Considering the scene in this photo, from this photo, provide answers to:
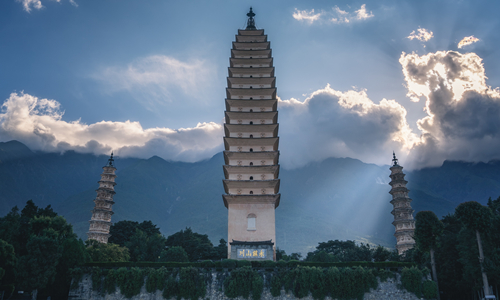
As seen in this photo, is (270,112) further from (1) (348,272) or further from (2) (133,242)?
(2) (133,242)

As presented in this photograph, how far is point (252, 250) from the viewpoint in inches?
1041

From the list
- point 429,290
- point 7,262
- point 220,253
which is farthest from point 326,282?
point 220,253

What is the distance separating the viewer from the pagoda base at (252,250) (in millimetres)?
26281

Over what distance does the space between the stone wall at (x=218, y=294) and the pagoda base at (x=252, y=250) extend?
3020 millimetres

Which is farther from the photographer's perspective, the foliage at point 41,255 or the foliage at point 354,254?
the foliage at point 354,254

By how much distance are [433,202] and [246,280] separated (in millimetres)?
104304

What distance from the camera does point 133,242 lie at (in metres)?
44.8

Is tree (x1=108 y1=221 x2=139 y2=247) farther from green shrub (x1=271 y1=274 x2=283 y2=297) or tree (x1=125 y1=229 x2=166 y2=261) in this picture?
green shrub (x1=271 y1=274 x2=283 y2=297)

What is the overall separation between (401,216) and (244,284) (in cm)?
2604

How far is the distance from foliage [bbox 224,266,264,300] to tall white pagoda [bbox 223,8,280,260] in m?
2.66

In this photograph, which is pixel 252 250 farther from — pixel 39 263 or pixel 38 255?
pixel 38 255

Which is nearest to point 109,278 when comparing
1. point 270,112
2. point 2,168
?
point 270,112

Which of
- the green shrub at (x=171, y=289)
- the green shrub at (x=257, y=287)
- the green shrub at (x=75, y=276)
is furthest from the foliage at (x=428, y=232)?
the green shrub at (x=75, y=276)

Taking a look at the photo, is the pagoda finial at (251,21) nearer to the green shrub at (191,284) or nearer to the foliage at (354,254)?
the green shrub at (191,284)
